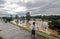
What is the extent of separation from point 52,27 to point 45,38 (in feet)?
48.2

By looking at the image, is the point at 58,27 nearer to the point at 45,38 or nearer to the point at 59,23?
the point at 59,23

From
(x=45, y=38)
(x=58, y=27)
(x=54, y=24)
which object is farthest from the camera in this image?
(x=54, y=24)

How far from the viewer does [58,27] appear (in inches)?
1043

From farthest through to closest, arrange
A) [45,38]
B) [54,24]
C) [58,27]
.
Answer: [54,24] < [58,27] < [45,38]

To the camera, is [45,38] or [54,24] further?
[54,24]

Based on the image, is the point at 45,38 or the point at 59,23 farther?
the point at 59,23

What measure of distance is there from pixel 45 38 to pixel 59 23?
14.7 meters

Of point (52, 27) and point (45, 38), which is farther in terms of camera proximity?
point (52, 27)

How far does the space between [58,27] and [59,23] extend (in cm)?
108

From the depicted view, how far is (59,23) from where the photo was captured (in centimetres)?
2711

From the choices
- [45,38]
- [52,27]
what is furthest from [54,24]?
[45,38]

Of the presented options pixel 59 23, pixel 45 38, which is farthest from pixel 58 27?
pixel 45 38

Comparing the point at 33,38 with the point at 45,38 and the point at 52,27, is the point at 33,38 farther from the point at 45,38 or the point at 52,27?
the point at 52,27

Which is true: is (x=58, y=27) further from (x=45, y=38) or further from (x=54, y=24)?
(x=45, y=38)
